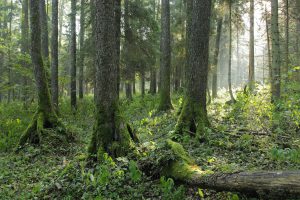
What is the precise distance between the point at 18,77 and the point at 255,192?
26.8 meters

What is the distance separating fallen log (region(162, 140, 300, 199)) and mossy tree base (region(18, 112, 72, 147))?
230 inches

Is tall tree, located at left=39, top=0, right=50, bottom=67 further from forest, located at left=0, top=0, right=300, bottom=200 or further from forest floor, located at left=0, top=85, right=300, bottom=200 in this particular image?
forest floor, located at left=0, top=85, right=300, bottom=200

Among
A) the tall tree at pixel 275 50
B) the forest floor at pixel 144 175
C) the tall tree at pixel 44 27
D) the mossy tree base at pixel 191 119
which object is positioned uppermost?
the tall tree at pixel 44 27

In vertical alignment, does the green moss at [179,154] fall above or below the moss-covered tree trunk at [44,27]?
below

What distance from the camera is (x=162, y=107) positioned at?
1416 centimetres

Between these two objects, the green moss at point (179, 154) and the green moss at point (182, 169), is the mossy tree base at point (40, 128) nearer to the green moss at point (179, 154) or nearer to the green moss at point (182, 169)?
the green moss at point (179, 154)

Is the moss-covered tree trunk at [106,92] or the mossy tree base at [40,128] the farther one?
the mossy tree base at [40,128]

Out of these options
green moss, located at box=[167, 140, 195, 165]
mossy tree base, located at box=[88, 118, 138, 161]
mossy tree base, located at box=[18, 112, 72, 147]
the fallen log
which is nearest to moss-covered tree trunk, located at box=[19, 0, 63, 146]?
mossy tree base, located at box=[18, 112, 72, 147]

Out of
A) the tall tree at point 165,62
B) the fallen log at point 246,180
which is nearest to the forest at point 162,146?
the fallen log at point 246,180

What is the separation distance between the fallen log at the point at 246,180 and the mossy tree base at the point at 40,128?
5.84 metres

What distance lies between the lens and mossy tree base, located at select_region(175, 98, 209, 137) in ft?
26.8

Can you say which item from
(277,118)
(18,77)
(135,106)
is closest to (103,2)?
(277,118)

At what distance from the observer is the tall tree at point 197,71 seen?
27.0ft

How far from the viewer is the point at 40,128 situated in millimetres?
9477
